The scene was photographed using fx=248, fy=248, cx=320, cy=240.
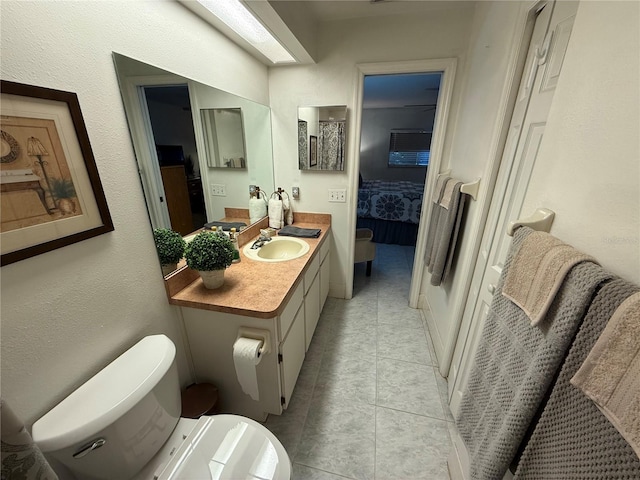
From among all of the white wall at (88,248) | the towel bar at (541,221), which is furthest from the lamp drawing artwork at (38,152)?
the towel bar at (541,221)

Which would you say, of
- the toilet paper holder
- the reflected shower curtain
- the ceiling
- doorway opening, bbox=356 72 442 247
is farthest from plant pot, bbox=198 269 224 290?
doorway opening, bbox=356 72 442 247

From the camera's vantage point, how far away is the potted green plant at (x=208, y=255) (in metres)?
1.14

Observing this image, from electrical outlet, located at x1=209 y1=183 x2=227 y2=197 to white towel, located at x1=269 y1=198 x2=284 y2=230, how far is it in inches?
19.6

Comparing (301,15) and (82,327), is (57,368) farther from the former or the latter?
(301,15)

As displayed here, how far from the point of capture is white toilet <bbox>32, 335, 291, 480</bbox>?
70 cm

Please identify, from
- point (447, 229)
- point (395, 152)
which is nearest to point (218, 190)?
point (447, 229)

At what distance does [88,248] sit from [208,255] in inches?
16.3

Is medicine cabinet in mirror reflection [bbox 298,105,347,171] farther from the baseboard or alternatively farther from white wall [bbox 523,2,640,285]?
the baseboard

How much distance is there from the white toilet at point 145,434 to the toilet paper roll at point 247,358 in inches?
6.1

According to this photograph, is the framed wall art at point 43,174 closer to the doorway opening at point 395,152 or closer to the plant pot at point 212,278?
the plant pot at point 212,278

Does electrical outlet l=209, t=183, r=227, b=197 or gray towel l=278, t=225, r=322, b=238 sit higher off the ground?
electrical outlet l=209, t=183, r=227, b=197

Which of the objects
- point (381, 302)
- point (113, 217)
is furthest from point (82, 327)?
point (381, 302)

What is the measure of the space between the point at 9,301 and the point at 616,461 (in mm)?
1337

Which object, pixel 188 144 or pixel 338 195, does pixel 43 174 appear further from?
pixel 338 195
